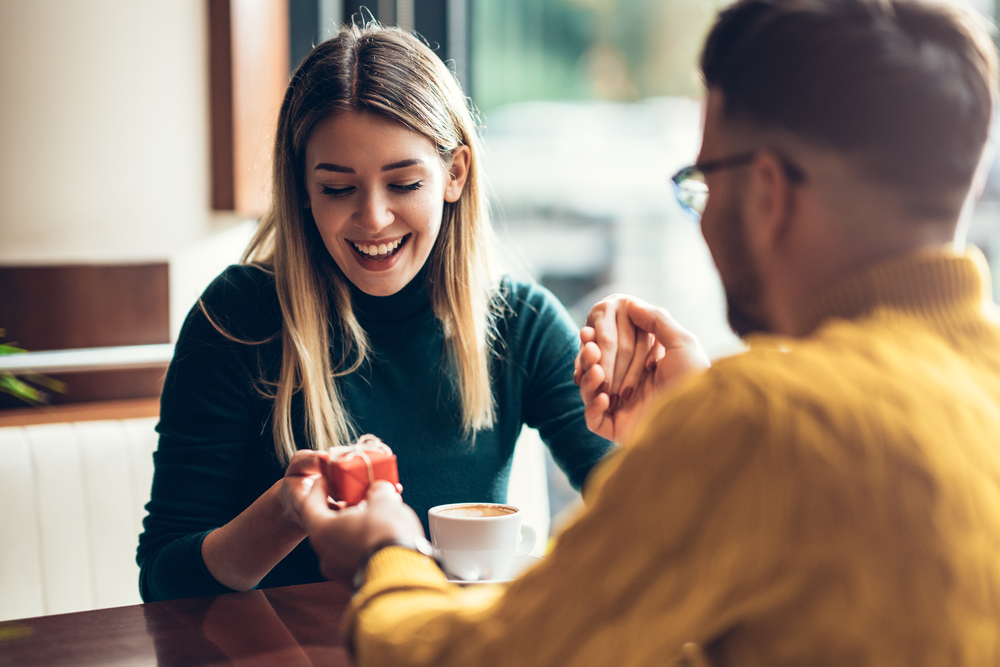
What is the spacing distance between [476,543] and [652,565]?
0.48 metres

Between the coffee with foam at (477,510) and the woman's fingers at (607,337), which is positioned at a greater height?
the woman's fingers at (607,337)

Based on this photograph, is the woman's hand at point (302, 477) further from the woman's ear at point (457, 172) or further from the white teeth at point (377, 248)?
the woman's ear at point (457, 172)

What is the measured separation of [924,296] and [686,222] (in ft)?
6.24

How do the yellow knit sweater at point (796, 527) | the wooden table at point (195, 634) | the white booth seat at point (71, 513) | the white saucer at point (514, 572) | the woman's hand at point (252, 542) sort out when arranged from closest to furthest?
the yellow knit sweater at point (796, 527) → the wooden table at point (195, 634) → the white saucer at point (514, 572) → the woman's hand at point (252, 542) → the white booth seat at point (71, 513)

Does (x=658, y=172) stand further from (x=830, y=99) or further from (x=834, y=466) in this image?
(x=834, y=466)

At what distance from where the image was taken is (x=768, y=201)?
63 cm

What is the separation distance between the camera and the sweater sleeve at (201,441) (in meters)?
1.20

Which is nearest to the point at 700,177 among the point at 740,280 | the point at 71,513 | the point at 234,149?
the point at 740,280

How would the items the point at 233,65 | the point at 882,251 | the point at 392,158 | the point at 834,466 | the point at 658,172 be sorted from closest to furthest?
the point at 834,466
the point at 882,251
the point at 392,158
the point at 233,65
the point at 658,172

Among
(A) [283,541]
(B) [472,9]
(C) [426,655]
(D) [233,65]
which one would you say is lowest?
(A) [283,541]

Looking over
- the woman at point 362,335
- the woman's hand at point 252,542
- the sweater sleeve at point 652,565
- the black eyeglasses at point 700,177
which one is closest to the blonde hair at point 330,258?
the woman at point 362,335

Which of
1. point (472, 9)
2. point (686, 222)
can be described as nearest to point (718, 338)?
point (686, 222)

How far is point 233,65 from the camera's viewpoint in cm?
211

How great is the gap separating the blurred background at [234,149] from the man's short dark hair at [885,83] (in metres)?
1.08
